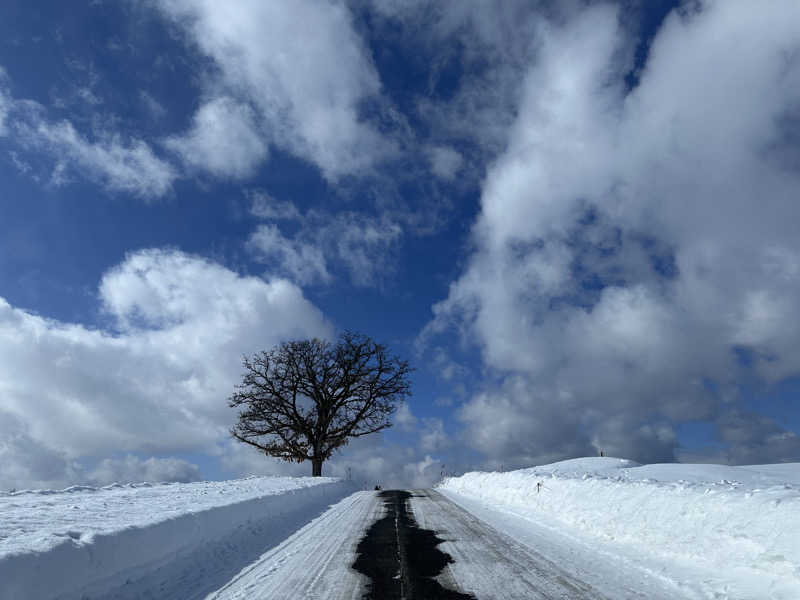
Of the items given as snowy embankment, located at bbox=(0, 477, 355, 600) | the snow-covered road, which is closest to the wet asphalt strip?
the snow-covered road

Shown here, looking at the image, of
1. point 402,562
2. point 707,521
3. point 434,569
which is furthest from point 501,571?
point 707,521

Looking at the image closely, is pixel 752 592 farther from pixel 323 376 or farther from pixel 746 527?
pixel 323 376

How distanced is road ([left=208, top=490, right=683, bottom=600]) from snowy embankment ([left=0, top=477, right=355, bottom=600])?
2.49 feet

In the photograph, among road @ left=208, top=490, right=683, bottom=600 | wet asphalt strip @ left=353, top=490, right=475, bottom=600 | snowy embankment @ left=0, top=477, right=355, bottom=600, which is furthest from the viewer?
road @ left=208, top=490, right=683, bottom=600

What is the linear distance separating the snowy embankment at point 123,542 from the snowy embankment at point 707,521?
6.75 m

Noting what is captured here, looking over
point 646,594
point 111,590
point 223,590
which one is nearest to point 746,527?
point 646,594

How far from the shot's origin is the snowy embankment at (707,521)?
6.25m

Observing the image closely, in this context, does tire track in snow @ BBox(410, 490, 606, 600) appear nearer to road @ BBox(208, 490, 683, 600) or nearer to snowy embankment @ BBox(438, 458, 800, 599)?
road @ BBox(208, 490, 683, 600)

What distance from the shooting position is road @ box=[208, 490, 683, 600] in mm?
5840

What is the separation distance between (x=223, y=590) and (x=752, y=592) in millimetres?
6571

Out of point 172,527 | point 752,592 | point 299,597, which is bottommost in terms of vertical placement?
point 752,592

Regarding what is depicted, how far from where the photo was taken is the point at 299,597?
18.4ft

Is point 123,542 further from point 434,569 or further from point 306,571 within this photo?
point 434,569

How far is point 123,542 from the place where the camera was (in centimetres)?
648
